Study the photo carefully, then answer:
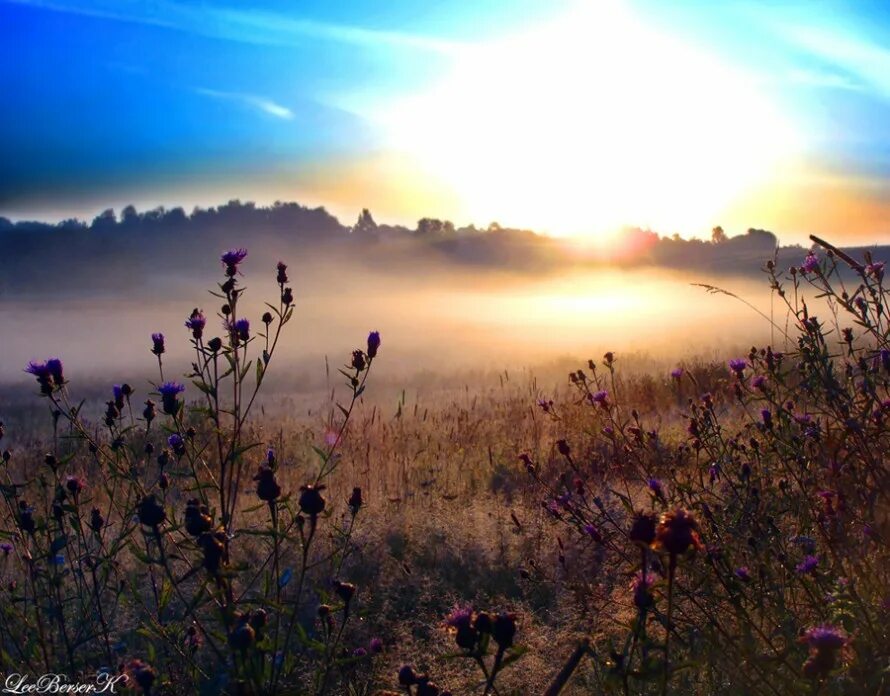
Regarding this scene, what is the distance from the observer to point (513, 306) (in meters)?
61.1

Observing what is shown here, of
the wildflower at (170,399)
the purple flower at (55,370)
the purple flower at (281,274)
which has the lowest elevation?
the wildflower at (170,399)

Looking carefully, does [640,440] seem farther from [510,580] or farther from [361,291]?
[361,291]

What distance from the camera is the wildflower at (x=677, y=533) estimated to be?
1550 millimetres

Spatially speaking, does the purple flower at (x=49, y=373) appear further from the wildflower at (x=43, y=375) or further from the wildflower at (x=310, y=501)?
the wildflower at (x=310, y=501)

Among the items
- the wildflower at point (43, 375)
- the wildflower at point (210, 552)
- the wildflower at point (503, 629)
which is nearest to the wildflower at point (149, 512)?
the wildflower at point (210, 552)

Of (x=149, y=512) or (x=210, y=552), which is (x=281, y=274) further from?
(x=210, y=552)

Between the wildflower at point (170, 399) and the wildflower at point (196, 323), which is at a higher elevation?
the wildflower at point (196, 323)

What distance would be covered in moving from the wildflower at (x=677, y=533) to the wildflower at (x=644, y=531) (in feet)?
0.17

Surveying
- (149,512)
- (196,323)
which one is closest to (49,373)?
(196,323)

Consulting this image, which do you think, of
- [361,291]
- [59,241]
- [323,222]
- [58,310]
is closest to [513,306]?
[361,291]

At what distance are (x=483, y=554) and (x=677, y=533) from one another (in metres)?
3.58

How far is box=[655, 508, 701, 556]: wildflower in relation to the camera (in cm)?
155

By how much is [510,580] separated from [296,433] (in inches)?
210

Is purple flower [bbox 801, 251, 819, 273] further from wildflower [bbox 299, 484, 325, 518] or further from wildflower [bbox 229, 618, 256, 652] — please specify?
wildflower [bbox 229, 618, 256, 652]
